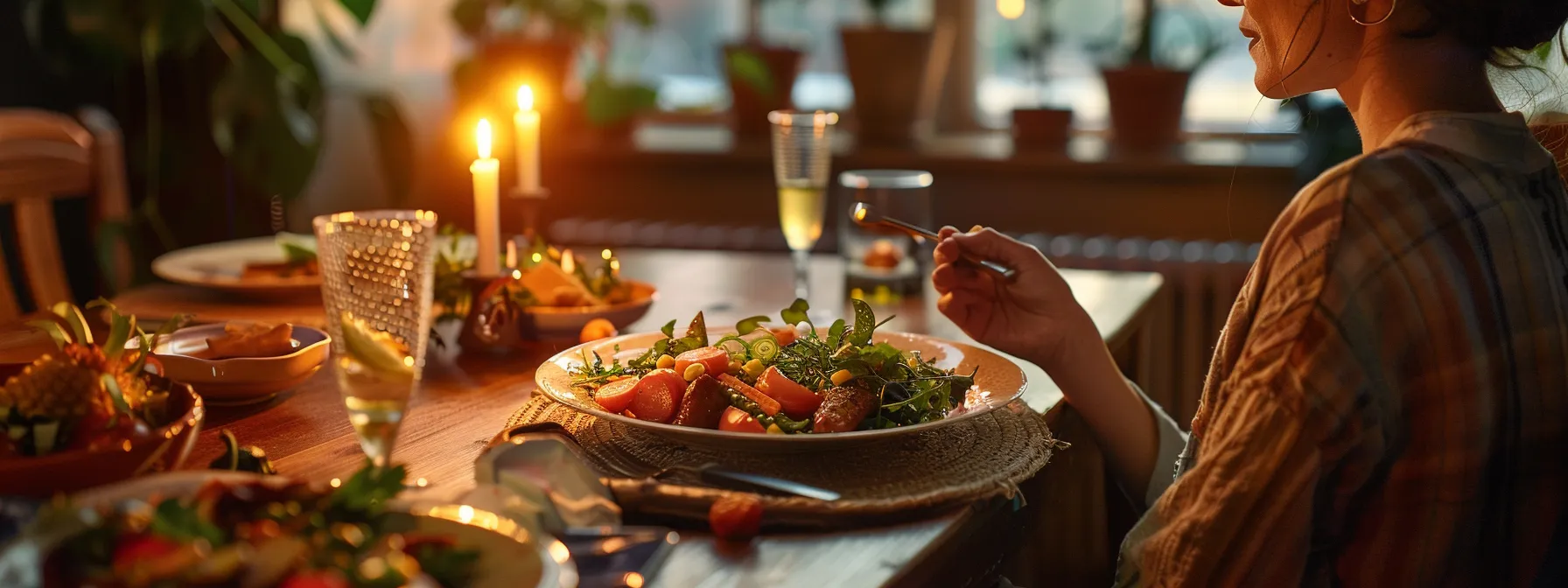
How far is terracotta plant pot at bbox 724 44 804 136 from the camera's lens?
314 centimetres

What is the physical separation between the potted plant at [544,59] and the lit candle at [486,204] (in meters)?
1.71

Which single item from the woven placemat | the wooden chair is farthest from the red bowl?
the wooden chair

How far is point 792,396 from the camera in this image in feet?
3.29

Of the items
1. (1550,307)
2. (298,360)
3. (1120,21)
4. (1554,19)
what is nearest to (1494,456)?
(1550,307)

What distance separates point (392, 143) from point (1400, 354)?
2603mm

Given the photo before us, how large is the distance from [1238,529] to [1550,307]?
0.26 meters

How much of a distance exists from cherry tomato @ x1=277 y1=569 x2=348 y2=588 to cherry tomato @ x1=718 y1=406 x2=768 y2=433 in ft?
1.38

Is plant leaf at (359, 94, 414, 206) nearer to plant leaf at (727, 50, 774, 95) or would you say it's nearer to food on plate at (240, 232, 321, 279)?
plant leaf at (727, 50, 774, 95)

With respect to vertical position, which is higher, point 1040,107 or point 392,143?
point 1040,107

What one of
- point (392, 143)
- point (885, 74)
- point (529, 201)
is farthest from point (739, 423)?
point (392, 143)

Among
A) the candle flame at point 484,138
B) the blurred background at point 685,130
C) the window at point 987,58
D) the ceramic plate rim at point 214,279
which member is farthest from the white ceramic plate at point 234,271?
the window at point 987,58

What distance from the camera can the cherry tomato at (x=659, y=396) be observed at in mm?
996

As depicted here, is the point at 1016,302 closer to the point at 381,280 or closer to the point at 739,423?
the point at 739,423

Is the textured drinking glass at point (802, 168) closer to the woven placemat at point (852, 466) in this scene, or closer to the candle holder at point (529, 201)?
the candle holder at point (529, 201)
